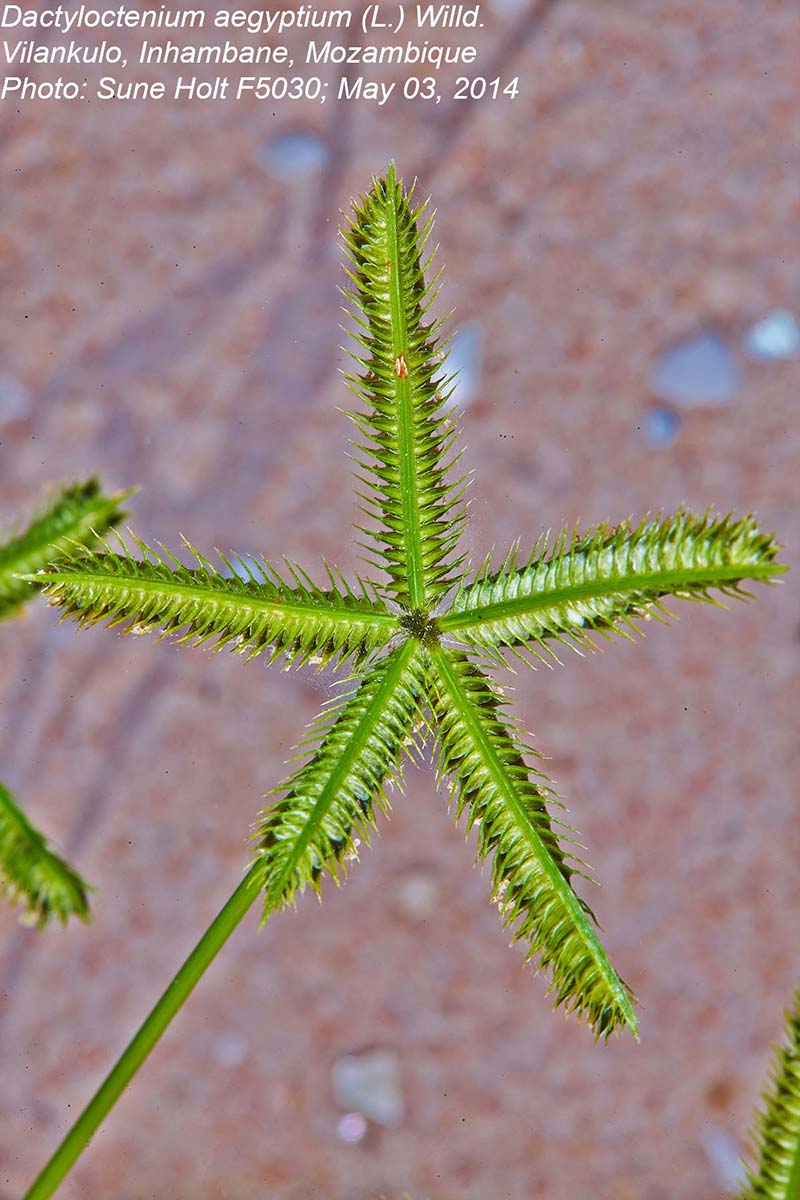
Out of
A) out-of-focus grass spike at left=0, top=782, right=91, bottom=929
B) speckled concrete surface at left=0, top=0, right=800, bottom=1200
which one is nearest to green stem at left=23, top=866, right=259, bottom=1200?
out-of-focus grass spike at left=0, top=782, right=91, bottom=929

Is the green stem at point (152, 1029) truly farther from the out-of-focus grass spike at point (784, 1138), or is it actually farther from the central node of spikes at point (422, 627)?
the out-of-focus grass spike at point (784, 1138)

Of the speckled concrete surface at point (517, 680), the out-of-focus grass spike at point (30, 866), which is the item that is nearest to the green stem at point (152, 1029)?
the out-of-focus grass spike at point (30, 866)

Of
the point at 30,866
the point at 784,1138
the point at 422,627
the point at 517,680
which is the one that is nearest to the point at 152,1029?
the point at 30,866

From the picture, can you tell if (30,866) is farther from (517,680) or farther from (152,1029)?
(517,680)

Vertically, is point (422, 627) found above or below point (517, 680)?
below

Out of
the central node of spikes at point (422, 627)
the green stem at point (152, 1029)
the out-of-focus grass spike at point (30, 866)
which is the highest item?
the central node of spikes at point (422, 627)

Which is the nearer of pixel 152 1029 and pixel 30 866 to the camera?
pixel 152 1029

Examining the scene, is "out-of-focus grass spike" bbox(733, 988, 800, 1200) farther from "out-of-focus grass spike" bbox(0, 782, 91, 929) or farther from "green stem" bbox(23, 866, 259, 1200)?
"out-of-focus grass spike" bbox(0, 782, 91, 929)
